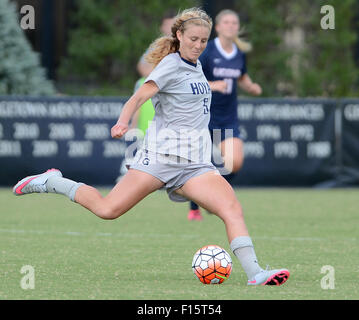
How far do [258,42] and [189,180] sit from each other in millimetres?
16800

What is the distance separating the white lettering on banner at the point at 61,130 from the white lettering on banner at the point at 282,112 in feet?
9.74

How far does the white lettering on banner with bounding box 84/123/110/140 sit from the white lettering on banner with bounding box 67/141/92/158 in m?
0.14

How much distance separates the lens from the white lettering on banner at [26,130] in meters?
16.6

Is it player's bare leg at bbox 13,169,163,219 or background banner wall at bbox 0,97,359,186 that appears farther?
Answer: background banner wall at bbox 0,97,359,186

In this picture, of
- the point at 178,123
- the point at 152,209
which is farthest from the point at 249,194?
the point at 178,123

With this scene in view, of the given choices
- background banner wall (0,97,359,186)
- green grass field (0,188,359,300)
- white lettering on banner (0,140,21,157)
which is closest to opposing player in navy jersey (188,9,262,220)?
green grass field (0,188,359,300)

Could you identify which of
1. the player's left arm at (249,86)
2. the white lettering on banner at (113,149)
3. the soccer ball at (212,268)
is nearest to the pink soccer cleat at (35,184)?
the soccer ball at (212,268)

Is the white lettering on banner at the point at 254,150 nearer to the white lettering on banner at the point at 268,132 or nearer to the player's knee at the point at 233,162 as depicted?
the white lettering on banner at the point at 268,132

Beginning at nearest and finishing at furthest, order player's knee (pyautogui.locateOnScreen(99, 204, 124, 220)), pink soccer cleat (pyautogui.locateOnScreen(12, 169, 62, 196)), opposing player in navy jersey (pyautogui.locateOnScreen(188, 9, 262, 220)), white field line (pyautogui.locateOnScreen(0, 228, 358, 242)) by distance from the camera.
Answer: player's knee (pyautogui.locateOnScreen(99, 204, 124, 220)), pink soccer cleat (pyautogui.locateOnScreen(12, 169, 62, 196)), white field line (pyautogui.locateOnScreen(0, 228, 358, 242)), opposing player in navy jersey (pyautogui.locateOnScreen(188, 9, 262, 220))

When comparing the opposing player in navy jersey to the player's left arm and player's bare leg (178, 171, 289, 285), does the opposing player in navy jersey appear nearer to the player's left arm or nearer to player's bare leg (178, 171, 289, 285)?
the player's left arm

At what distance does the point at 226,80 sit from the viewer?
38.3 ft

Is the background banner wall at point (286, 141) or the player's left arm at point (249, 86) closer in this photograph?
the player's left arm at point (249, 86)

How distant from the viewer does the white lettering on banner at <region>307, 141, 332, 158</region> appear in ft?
56.8

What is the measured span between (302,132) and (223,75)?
5.94 m
